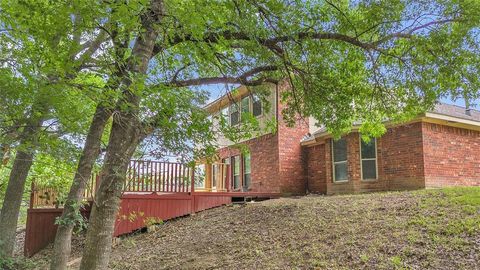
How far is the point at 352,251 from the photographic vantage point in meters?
7.00

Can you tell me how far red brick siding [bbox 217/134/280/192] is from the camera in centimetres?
1630

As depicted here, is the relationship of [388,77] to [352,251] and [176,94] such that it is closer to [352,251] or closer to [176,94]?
[352,251]

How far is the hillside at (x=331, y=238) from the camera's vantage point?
255 inches

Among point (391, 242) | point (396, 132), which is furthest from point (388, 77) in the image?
point (396, 132)

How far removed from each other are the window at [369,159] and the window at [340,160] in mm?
647

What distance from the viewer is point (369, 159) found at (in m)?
14.4

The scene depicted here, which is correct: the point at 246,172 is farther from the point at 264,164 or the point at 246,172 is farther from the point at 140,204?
the point at 140,204

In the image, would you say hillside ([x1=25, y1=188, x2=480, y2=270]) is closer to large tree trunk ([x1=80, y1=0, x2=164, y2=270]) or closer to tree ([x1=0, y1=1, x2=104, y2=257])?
large tree trunk ([x1=80, y1=0, x2=164, y2=270])

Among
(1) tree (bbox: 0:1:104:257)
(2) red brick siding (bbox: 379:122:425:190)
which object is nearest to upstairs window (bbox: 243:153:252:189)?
(2) red brick siding (bbox: 379:122:425:190)

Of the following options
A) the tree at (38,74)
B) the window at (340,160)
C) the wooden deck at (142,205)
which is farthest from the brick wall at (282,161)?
the tree at (38,74)

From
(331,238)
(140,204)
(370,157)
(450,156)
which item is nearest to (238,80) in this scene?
(331,238)

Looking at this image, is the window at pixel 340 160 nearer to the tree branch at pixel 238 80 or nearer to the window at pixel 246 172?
the window at pixel 246 172

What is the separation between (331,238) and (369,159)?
7096 millimetres

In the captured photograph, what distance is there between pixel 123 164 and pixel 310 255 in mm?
3711
